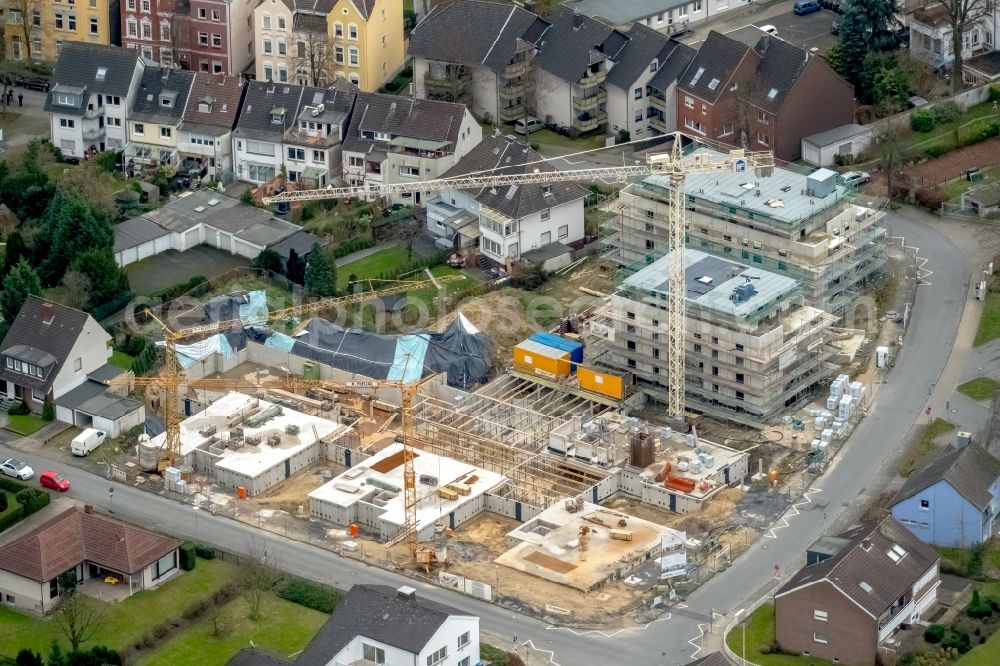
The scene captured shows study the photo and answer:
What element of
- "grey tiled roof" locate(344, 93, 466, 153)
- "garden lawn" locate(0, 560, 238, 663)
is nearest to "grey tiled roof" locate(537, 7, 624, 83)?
"grey tiled roof" locate(344, 93, 466, 153)

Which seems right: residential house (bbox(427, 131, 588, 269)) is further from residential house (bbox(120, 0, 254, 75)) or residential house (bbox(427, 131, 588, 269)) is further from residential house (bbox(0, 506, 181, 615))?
residential house (bbox(0, 506, 181, 615))

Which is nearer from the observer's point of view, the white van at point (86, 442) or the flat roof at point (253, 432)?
the flat roof at point (253, 432)

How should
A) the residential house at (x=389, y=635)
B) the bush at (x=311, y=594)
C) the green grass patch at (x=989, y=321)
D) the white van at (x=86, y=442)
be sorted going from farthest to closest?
1. the green grass patch at (x=989, y=321)
2. the white van at (x=86, y=442)
3. the bush at (x=311, y=594)
4. the residential house at (x=389, y=635)

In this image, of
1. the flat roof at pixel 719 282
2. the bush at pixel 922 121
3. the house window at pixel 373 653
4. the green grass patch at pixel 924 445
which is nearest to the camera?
the house window at pixel 373 653

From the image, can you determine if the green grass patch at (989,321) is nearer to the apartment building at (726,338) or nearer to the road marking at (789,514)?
the apartment building at (726,338)

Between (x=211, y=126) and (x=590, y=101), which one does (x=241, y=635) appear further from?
(x=590, y=101)

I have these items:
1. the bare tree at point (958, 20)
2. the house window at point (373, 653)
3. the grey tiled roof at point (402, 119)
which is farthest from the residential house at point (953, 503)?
the bare tree at point (958, 20)
